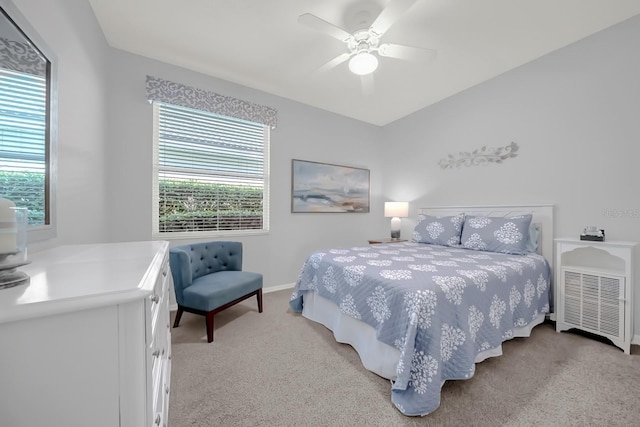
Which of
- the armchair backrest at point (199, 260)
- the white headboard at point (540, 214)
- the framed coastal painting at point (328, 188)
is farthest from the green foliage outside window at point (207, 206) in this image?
the white headboard at point (540, 214)

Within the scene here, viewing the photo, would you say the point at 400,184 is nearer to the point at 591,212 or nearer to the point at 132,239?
the point at 591,212

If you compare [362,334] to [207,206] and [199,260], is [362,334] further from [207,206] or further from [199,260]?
[207,206]

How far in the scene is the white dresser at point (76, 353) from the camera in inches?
21.6

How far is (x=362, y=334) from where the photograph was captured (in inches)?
Answer: 74.2

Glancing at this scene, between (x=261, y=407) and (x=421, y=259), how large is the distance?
1734 millimetres

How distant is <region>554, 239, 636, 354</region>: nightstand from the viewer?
202 centimetres

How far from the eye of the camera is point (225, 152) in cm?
311

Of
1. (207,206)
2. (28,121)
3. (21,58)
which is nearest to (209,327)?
(207,206)

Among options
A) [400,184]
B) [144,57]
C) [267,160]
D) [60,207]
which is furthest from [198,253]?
[400,184]

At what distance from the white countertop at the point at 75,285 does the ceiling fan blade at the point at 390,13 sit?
2.06 m

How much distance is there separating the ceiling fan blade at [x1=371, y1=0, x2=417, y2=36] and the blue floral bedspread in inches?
71.9

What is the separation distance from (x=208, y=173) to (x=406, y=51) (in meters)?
2.47

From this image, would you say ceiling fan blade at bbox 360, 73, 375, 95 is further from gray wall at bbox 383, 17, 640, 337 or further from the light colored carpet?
the light colored carpet

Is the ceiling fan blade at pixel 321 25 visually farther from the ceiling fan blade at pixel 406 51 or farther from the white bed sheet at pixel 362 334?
the white bed sheet at pixel 362 334
